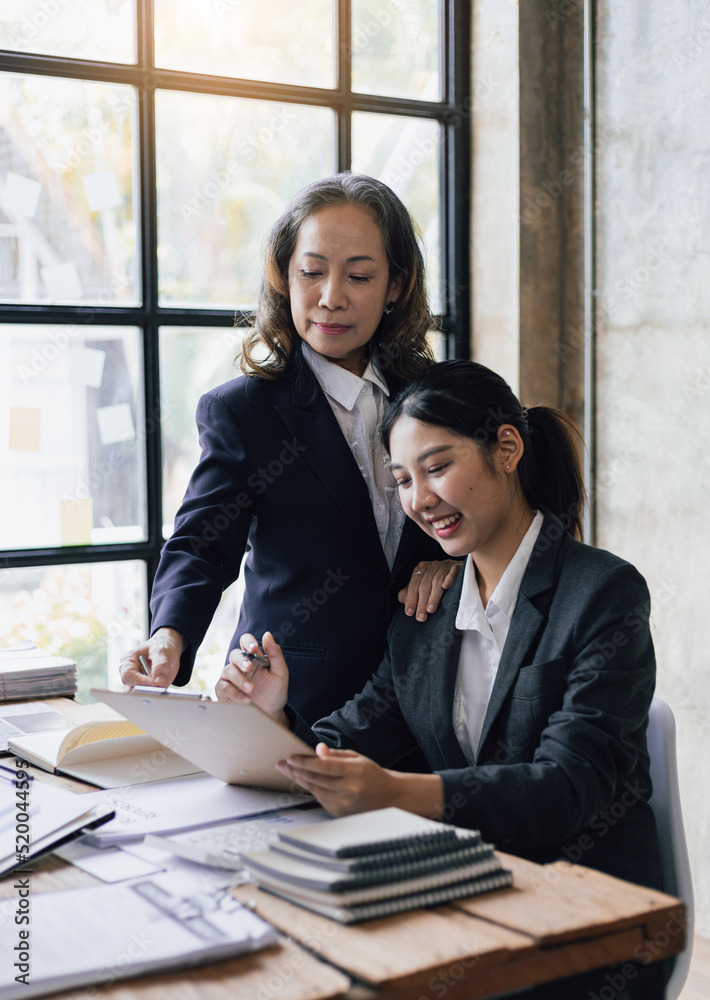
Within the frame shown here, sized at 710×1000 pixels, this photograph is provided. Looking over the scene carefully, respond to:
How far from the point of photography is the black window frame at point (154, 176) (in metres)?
2.92

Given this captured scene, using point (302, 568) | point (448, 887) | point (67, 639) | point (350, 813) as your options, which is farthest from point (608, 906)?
point (67, 639)

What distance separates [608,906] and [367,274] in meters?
1.25

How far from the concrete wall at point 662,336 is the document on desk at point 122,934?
7.23 ft

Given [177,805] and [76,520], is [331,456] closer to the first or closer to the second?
[177,805]

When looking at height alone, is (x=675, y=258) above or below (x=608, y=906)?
above

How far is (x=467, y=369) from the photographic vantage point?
1659 millimetres

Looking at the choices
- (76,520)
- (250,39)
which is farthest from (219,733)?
(250,39)

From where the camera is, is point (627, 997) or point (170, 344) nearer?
point (627, 997)

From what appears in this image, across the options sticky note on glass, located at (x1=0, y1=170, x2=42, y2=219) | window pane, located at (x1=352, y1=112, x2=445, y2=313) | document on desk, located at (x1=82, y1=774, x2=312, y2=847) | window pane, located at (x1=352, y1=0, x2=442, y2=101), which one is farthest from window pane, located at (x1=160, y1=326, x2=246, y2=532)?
document on desk, located at (x1=82, y1=774, x2=312, y2=847)

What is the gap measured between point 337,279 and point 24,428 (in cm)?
140

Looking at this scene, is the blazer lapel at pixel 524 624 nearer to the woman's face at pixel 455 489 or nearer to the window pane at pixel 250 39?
the woman's face at pixel 455 489

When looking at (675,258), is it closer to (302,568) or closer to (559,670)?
(302,568)

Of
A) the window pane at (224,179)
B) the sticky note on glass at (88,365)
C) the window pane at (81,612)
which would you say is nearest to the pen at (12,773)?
the window pane at (81,612)

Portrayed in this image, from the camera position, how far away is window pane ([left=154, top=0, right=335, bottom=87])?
9.96 ft
